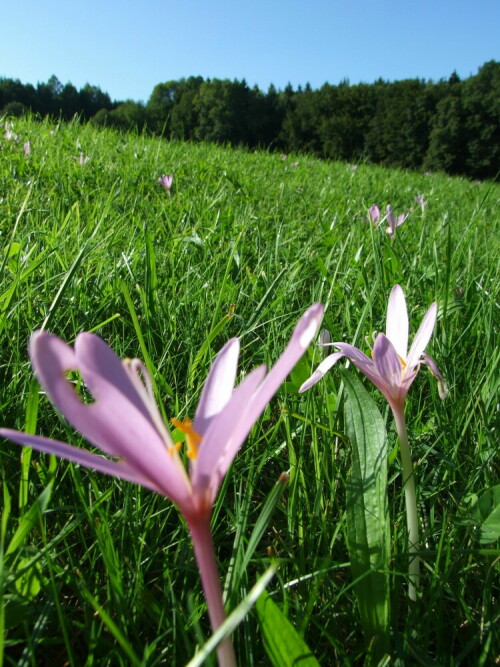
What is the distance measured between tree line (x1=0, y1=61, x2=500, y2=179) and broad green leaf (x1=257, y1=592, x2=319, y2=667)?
77.0ft

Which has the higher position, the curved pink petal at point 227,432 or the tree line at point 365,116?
the tree line at point 365,116

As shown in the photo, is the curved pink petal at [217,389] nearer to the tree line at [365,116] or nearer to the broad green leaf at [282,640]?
the broad green leaf at [282,640]

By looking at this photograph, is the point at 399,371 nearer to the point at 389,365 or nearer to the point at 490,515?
the point at 389,365

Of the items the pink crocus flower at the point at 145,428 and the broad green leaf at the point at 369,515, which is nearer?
the pink crocus flower at the point at 145,428

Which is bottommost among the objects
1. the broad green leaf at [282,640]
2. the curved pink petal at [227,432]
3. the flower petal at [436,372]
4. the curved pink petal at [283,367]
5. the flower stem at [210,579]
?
the broad green leaf at [282,640]

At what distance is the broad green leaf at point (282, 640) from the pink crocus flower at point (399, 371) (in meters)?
0.20

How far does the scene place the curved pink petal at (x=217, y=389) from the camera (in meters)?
0.50

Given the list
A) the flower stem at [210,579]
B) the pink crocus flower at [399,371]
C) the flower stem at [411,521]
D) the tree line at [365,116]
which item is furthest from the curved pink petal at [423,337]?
the tree line at [365,116]

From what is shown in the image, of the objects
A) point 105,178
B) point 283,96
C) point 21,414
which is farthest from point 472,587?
point 283,96

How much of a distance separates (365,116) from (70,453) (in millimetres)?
33270

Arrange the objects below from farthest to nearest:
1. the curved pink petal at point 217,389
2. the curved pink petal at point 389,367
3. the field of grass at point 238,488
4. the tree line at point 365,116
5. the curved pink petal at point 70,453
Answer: the tree line at point 365,116 → the curved pink petal at point 389,367 → the field of grass at point 238,488 → the curved pink petal at point 217,389 → the curved pink petal at point 70,453

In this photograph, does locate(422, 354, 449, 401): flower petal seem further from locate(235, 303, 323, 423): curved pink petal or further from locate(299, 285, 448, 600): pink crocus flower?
locate(235, 303, 323, 423): curved pink petal

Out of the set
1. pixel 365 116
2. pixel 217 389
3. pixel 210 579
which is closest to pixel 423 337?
pixel 217 389

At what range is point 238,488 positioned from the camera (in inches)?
36.7
